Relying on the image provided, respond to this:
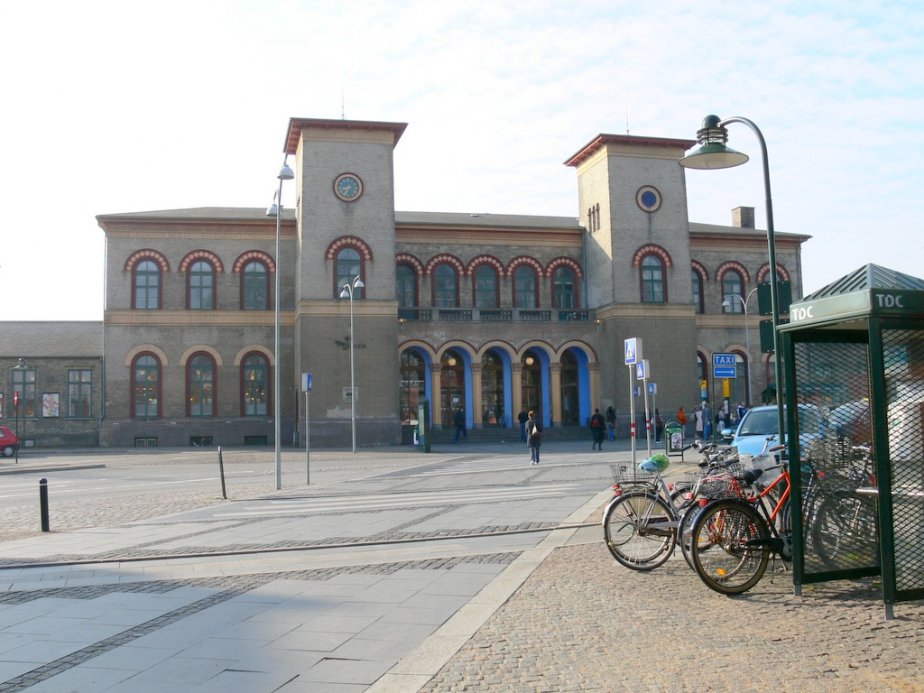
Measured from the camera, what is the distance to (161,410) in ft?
136

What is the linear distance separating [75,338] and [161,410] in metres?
9.09

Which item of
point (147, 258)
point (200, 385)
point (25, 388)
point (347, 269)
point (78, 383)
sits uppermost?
point (147, 258)

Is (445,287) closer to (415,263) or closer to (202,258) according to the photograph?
(415,263)

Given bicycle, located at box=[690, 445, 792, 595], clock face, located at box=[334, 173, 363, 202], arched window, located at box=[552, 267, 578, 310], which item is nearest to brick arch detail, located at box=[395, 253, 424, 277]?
clock face, located at box=[334, 173, 363, 202]

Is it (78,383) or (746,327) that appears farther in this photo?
(746,327)

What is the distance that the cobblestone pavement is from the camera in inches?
215

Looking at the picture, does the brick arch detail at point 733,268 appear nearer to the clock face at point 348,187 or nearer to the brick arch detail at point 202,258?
the clock face at point 348,187

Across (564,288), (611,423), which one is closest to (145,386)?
(564,288)

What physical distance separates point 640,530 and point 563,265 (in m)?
38.7

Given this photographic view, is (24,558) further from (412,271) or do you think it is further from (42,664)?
(412,271)

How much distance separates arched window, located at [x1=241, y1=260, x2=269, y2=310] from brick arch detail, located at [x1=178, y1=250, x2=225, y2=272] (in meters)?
1.22

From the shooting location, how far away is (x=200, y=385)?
139 feet

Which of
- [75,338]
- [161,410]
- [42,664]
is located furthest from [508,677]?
[75,338]

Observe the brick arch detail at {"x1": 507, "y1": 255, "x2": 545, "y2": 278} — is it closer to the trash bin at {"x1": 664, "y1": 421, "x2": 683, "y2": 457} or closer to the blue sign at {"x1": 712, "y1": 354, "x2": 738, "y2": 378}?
the trash bin at {"x1": 664, "y1": 421, "x2": 683, "y2": 457}
